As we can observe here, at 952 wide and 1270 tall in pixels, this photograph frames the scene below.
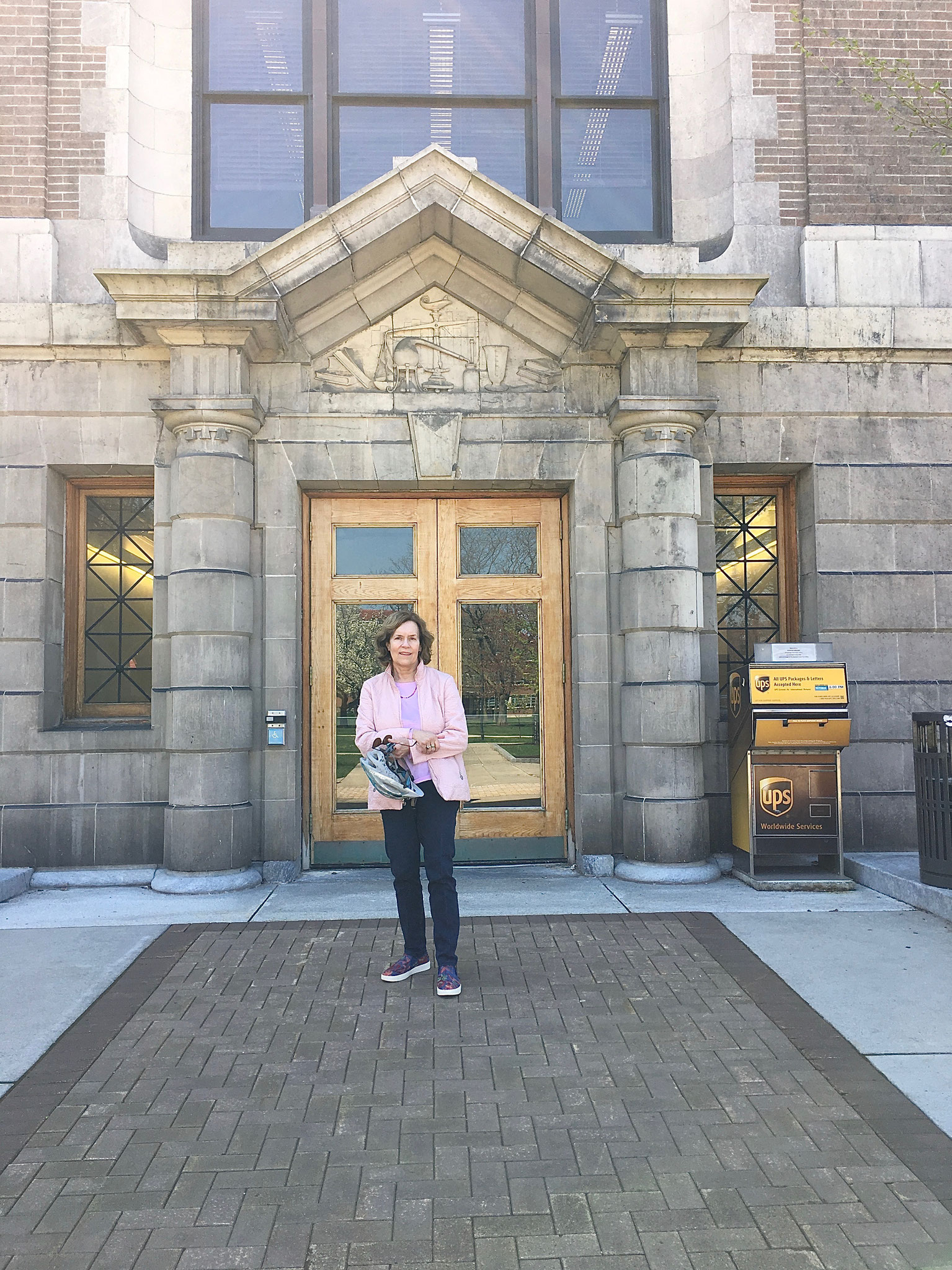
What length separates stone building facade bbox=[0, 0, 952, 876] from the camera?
24.1 feet

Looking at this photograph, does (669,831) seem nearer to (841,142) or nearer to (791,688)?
(791,688)

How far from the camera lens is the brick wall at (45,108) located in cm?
789

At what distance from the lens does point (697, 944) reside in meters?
5.52

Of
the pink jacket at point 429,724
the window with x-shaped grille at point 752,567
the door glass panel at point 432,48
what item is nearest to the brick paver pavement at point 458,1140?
the pink jacket at point 429,724

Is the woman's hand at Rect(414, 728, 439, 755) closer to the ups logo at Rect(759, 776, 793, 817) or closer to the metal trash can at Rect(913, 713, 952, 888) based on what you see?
the ups logo at Rect(759, 776, 793, 817)

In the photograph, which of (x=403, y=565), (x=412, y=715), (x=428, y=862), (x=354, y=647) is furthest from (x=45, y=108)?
(x=428, y=862)

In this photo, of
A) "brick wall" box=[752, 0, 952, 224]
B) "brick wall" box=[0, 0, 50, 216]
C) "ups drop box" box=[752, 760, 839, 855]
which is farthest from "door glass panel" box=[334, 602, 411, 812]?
"brick wall" box=[752, 0, 952, 224]

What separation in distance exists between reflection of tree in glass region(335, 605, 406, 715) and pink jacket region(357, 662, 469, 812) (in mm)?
3040

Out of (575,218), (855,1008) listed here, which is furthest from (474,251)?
(855,1008)

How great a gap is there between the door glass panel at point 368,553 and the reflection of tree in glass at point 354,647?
32cm

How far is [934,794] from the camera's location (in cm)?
642

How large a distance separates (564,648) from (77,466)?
15.0 ft

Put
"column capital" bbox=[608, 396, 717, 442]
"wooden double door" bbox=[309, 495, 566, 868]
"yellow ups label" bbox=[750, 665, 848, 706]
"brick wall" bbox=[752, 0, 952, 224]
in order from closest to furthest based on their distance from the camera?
"yellow ups label" bbox=[750, 665, 848, 706] < "column capital" bbox=[608, 396, 717, 442] < "wooden double door" bbox=[309, 495, 566, 868] < "brick wall" bbox=[752, 0, 952, 224]

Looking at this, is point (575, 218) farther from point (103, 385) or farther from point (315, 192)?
point (103, 385)
